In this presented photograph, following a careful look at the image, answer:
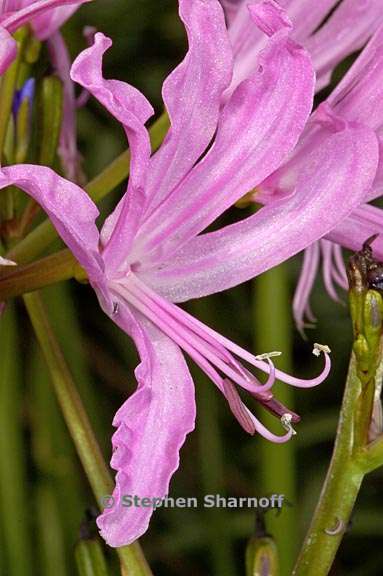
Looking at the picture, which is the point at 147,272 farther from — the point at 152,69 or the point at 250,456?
the point at 152,69

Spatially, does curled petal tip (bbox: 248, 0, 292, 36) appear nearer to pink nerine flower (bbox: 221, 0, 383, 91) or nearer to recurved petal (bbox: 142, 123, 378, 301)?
recurved petal (bbox: 142, 123, 378, 301)

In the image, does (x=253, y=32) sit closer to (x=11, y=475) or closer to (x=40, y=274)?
(x=40, y=274)

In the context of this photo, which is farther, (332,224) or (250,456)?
(250,456)

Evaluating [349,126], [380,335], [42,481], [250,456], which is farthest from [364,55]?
[250,456]

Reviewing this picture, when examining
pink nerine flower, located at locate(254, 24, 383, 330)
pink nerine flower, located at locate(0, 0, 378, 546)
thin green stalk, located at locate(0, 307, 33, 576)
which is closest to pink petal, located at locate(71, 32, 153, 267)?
pink nerine flower, located at locate(0, 0, 378, 546)

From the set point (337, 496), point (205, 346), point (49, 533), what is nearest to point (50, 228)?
point (205, 346)

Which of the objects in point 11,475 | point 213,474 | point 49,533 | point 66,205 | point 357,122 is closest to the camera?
point 66,205
